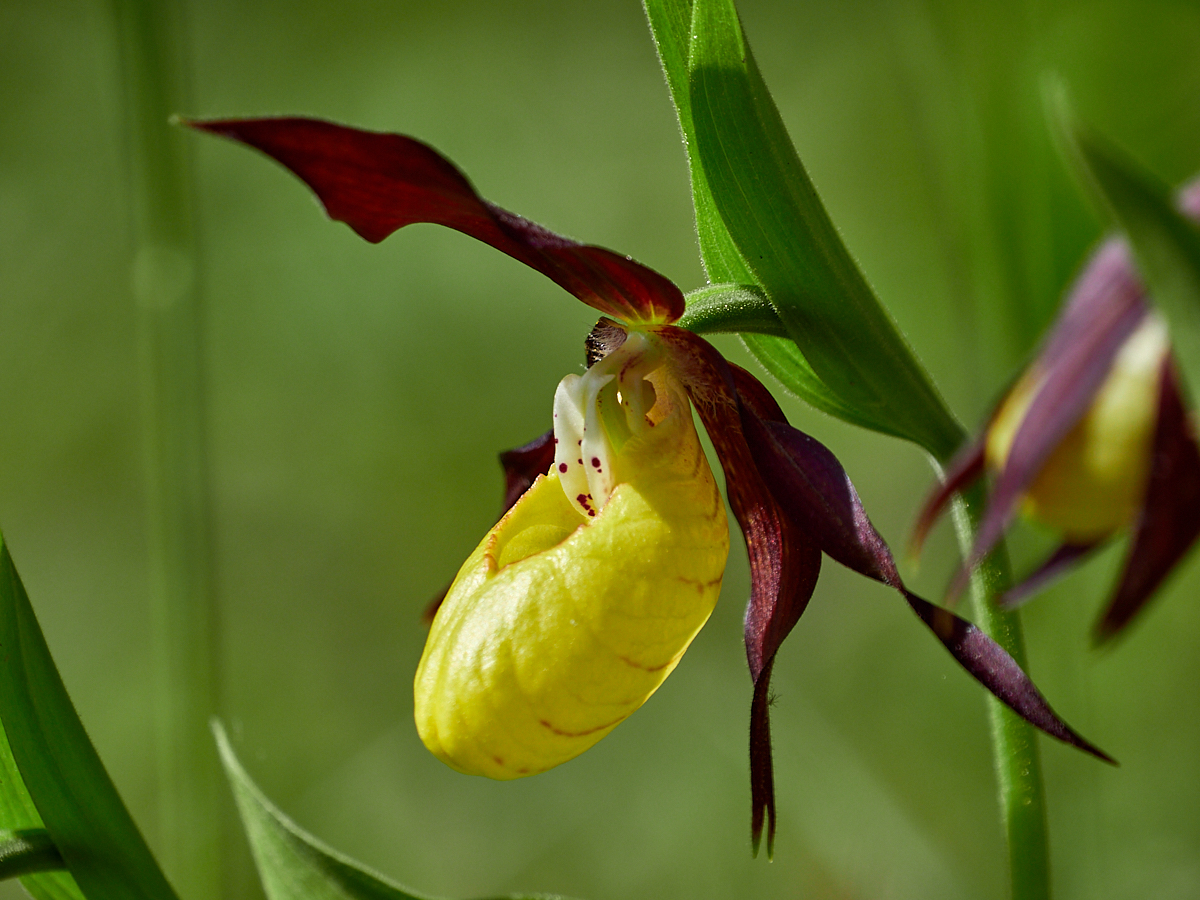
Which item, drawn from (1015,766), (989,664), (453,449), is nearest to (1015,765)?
(1015,766)

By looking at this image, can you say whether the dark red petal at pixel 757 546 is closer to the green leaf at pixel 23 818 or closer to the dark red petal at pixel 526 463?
the dark red petal at pixel 526 463

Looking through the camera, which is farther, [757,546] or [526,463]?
[526,463]

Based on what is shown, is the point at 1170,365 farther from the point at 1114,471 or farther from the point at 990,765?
the point at 990,765

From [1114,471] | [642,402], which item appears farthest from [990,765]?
[1114,471]

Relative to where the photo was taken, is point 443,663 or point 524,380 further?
point 524,380

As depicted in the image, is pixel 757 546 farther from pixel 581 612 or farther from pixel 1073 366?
pixel 1073 366

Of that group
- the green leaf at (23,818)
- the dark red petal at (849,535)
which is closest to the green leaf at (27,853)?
the green leaf at (23,818)

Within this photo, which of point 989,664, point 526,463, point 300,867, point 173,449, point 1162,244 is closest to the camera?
point 1162,244
